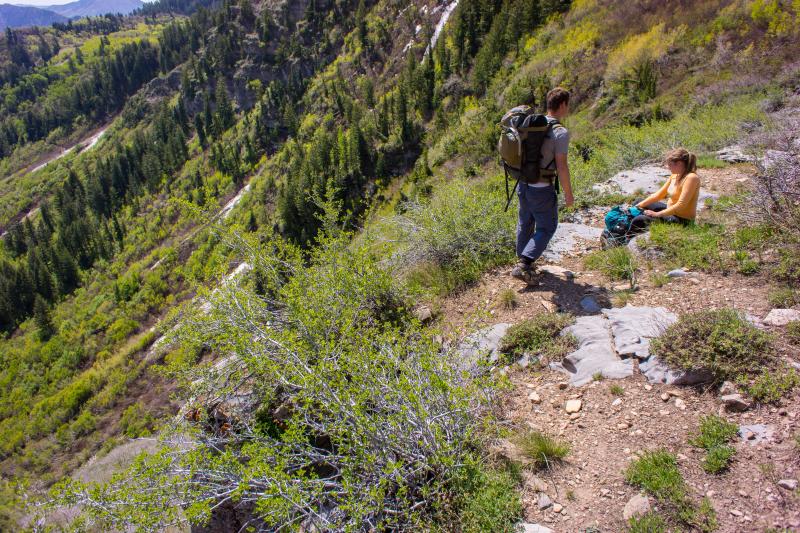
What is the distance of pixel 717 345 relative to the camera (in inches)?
129

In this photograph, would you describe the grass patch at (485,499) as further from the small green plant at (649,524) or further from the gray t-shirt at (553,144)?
the gray t-shirt at (553,144)

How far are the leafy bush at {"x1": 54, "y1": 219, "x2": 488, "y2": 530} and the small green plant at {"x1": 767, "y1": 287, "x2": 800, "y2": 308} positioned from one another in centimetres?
276

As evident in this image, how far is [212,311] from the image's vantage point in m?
4.80

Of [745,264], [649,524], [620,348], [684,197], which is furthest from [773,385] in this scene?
[684,197]

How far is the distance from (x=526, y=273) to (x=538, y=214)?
761 millimetres

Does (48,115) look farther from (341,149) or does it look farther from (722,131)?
(722,131)


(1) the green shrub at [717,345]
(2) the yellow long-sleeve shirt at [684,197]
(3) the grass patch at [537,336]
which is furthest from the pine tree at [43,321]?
(1) the green shrub at [717,345]

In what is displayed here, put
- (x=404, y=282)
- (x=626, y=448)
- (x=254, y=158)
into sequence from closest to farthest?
(x=626, y=448), (x=404, y=282), (x=254, y=158)

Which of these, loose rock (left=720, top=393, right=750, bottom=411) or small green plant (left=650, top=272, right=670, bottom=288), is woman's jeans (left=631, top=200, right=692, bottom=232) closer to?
small green plant (left=650, top=272, right=670, bottom=288)

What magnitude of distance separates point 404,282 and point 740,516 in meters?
4.22

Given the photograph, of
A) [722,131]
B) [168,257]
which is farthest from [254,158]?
[722,131]

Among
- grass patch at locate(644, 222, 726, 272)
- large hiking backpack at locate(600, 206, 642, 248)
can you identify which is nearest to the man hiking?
large hiking backpack at locate(600, 206, 642, 248)

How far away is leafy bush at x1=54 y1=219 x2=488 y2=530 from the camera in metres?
2.94

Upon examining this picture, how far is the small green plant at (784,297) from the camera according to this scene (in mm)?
3658
